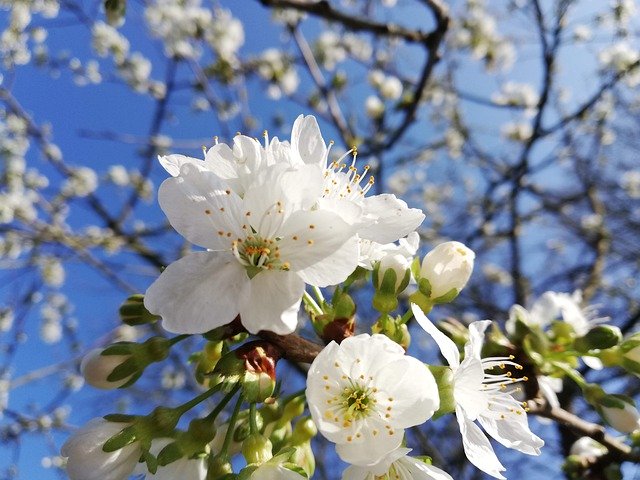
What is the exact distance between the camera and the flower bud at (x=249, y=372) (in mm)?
958

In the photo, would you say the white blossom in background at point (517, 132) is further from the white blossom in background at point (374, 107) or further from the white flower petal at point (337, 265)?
the white flower petal at point (337, 265)

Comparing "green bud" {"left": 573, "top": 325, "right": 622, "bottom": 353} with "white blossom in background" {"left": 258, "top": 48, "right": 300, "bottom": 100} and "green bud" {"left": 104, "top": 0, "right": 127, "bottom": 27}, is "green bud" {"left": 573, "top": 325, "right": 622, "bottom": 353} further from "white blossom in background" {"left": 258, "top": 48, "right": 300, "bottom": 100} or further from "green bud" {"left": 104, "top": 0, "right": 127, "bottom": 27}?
"white blossom in background" {"left": 258, "top": 48, "right": 300, "bottom": 100}

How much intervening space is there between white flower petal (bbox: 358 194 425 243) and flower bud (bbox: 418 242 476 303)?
6.1 inches

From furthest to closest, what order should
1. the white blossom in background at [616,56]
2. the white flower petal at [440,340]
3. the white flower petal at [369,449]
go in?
the white blossom in background at [616,56], the white flower petal at [440,340], the white flower petal at [369,449]

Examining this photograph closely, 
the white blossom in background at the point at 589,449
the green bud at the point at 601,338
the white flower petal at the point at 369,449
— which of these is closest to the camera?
the white flower petal at the point at 369,449

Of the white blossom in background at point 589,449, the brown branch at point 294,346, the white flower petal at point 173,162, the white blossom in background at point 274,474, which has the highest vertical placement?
the white flower petal at point 173,162

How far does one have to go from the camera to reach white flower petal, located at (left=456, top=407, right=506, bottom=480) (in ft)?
3.37

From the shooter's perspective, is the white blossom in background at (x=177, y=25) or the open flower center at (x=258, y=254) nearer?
the open flower center at (x=258, y=254)

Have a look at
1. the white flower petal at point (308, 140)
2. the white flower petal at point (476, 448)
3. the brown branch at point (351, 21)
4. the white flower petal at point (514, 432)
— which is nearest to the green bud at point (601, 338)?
the white flower petal at point (514, 432)

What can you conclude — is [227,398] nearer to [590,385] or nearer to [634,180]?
[590,385]

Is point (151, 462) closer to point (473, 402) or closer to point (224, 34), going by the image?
point (473, 402)

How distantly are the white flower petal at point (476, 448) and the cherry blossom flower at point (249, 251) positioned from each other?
1.29 feet

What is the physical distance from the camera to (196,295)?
1005mm

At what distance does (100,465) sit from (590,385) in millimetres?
1356
